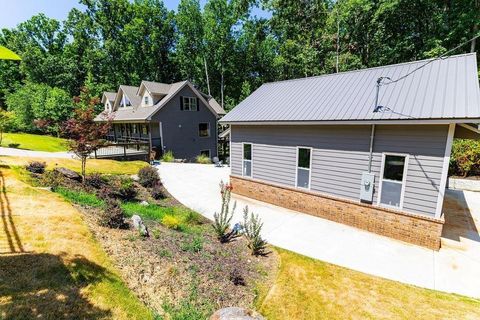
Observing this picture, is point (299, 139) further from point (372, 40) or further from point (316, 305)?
point (372, 40)

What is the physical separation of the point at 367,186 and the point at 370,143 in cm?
148

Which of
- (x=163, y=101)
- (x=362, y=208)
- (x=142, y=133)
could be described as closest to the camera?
(x=362, y=208)

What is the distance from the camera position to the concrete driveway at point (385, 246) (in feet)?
19.2

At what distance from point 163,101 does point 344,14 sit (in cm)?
1910

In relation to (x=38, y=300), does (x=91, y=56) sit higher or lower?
higher

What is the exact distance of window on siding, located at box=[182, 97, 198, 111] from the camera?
925 inches

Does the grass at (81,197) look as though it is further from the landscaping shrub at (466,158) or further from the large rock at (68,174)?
the landscaping shrub at (466,158)

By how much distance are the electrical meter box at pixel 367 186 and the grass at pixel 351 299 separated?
116 inches

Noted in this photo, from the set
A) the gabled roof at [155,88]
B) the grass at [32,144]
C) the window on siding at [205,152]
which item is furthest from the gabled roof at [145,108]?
the grass at [32,144]

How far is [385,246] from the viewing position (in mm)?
7289

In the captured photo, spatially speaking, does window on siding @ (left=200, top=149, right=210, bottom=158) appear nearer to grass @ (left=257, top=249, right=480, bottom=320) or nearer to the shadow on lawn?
grass @ (left=257, top=249, right=480, bottom=320)

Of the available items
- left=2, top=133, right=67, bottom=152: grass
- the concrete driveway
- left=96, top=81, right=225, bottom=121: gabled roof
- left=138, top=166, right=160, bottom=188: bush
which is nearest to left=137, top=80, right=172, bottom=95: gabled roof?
left=96, top=81, right=225, bottom=121: gabled roof

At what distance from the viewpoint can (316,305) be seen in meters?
4.93

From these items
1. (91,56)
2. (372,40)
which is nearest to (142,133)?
(91,56)
